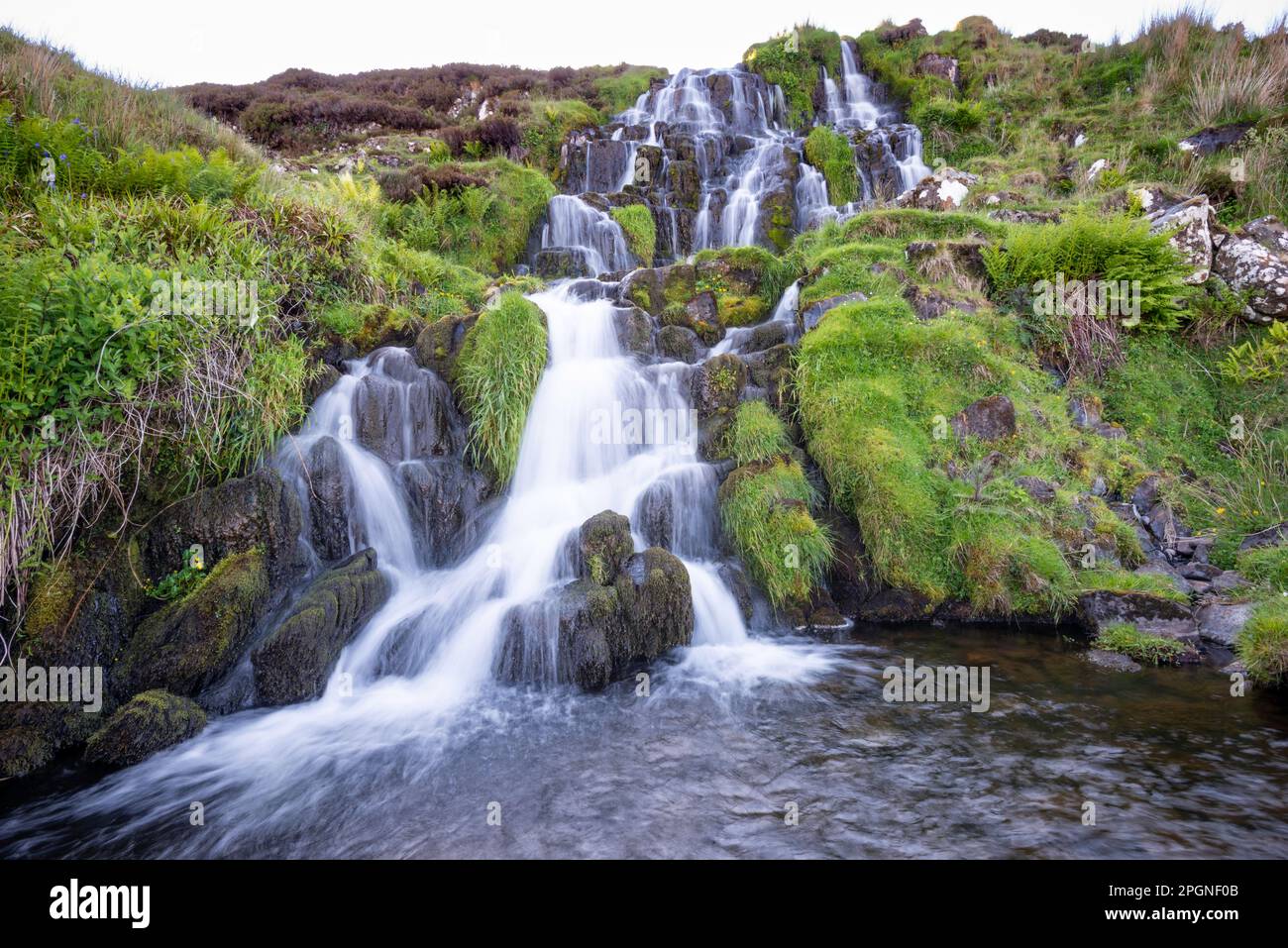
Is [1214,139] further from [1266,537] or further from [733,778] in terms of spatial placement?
[733,778]

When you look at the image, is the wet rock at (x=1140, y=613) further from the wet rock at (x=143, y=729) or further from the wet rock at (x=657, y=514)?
the wet rock at (x=143, y=729)

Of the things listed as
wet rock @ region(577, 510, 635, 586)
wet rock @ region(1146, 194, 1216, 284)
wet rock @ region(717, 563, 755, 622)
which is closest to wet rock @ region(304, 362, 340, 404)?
wet rock @ region(577, 510, 635, 586)

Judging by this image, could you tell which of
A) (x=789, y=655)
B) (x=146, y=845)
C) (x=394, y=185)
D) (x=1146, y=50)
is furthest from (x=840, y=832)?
(x=1146, y=50)

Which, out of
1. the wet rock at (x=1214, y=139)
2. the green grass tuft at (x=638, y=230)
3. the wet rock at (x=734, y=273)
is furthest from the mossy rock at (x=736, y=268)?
the wet rock at (x=1214, y=139)

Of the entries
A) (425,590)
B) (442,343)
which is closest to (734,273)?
(442,343)

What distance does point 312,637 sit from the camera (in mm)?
5121

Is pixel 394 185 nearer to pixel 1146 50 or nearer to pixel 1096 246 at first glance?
pixel 1096 246

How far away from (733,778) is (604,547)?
2577mm

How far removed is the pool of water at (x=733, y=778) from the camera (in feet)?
11.2

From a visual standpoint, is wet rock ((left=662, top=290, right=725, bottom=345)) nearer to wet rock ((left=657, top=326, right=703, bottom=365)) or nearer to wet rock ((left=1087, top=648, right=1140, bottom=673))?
wet rock ((left=657, top=326, right=703, bottom=365))

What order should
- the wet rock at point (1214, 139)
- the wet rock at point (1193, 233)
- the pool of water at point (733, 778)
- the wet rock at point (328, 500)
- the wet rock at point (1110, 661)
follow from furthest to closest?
the wet rock at point (1214, 139), the wet rock at point (1193, 233), the wet rock at point (328, 500), the wet rock at point (1110, 661), the pool of water at point (733, 778)

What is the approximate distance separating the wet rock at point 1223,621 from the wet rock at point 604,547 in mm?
5177

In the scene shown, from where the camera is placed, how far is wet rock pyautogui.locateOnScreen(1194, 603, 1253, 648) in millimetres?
5160

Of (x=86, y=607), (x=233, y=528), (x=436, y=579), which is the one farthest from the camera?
(x=436, y=579)
